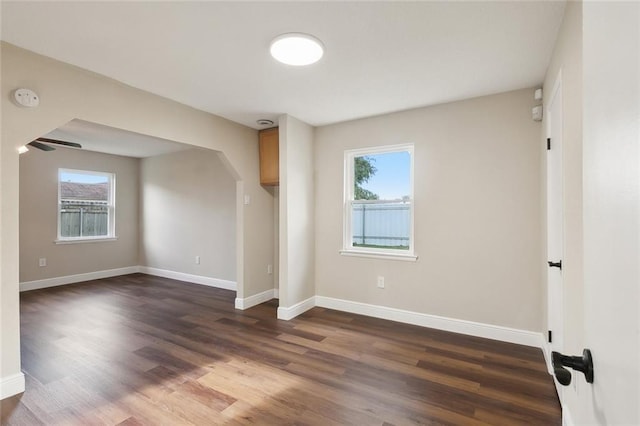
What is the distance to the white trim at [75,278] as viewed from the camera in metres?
5.00

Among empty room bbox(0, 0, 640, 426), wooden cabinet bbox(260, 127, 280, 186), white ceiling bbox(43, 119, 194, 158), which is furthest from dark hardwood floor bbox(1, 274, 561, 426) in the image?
white ceiling bbox(43, 119, 194, 158)

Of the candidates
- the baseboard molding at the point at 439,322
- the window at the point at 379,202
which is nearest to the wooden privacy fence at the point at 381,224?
the window at the point at 379,202

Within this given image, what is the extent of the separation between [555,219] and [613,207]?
84.5 inches

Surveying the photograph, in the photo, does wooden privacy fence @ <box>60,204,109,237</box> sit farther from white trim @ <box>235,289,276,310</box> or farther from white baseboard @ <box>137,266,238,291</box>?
white trim @ <box>235,289,276,310</box>

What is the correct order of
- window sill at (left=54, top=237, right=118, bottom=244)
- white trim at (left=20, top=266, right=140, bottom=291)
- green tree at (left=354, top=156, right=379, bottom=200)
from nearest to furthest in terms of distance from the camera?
1. green tree at (left=354, top=156, right=379, bottom=200)
2. white trim at (left=20, top=266, right=140, bottom=291)
3. window sill at (left=54, top=237, right=118, bottom=244)

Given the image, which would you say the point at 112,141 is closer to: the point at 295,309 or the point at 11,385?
the point at 11,385

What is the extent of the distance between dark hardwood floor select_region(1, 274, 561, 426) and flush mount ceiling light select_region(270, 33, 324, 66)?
248 centimetres

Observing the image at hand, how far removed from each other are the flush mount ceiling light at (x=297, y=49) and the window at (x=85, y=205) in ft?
17.6

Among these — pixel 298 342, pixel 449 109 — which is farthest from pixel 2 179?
pixel 449 109

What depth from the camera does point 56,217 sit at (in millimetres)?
5367

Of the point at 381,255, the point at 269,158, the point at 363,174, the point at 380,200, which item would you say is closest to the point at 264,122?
the point at 269,158

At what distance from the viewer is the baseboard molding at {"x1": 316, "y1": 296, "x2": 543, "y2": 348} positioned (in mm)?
2938

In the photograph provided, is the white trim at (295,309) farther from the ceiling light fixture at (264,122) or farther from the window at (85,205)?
the window at (85,205)

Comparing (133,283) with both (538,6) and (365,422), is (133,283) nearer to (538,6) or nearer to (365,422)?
(365,422)
